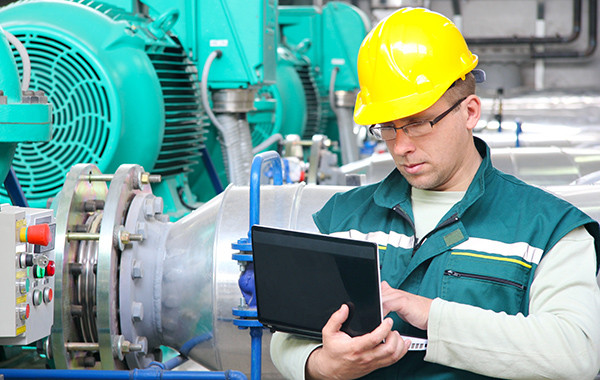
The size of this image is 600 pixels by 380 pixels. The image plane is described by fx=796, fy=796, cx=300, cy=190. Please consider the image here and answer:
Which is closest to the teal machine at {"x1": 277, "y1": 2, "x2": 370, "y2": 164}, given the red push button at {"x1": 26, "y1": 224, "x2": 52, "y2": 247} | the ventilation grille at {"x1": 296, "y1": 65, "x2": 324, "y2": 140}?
the ventilation grille at {"x1": 296, "y1": 65, "x2": 324, "y2": 140}

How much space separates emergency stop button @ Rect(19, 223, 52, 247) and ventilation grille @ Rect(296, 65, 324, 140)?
4.67m

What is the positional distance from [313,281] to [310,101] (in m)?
5.18

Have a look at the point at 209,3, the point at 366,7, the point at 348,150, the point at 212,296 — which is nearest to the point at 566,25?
the point at 366,7

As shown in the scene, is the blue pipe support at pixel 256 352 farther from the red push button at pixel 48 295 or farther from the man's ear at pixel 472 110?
the man's ear at pixel 472 110

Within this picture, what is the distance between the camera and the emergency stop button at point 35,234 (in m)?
1.45

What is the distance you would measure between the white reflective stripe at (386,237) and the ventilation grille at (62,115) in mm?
1696

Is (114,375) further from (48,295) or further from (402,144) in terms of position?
(402,144)

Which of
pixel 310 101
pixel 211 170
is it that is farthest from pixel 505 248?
pixel 310 101

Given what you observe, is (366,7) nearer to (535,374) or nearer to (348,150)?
(348,150)

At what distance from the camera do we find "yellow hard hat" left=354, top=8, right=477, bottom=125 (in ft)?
3.93

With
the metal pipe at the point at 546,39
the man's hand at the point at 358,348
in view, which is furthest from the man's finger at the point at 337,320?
the metal pipe at the point at 546,39

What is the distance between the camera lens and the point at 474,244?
117 centimetres

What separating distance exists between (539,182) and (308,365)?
192cm

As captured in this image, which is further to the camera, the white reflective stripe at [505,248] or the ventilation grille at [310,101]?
the ventilation grille at [310,101]
